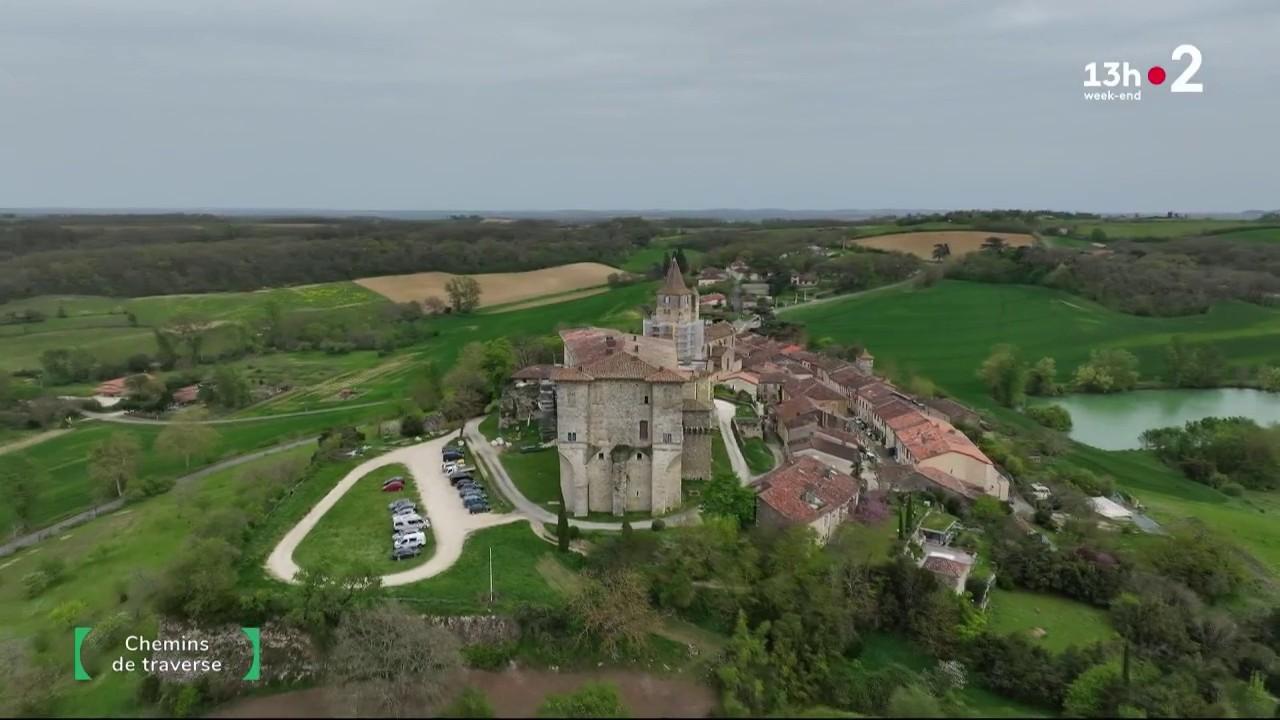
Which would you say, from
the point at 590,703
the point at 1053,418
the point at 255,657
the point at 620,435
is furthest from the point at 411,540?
the point at 1053,418

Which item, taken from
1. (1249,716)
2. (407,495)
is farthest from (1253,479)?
(407,495)

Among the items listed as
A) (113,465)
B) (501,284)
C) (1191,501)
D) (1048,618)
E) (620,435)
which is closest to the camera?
(1048,618)

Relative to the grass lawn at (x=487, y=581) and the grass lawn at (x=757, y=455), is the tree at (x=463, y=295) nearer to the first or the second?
the grass lawn at (x=757, y=455)

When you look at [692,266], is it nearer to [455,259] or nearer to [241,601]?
[455,259]

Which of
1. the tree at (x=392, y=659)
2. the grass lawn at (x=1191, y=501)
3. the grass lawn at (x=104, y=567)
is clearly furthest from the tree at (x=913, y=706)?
the grass lawn at (x=1191, y=501)

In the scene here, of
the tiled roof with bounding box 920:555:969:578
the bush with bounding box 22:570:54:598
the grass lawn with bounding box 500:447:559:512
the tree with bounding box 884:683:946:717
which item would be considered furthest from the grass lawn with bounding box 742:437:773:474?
the bush with bounding box 22:570:54:598

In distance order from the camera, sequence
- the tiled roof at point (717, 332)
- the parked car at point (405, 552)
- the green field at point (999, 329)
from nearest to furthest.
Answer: the parked car at point (405, 552) → the tiled roof at point (717, 332) → the green field at point (999, 329)

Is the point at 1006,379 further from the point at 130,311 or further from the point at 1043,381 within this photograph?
the point at 130,311
